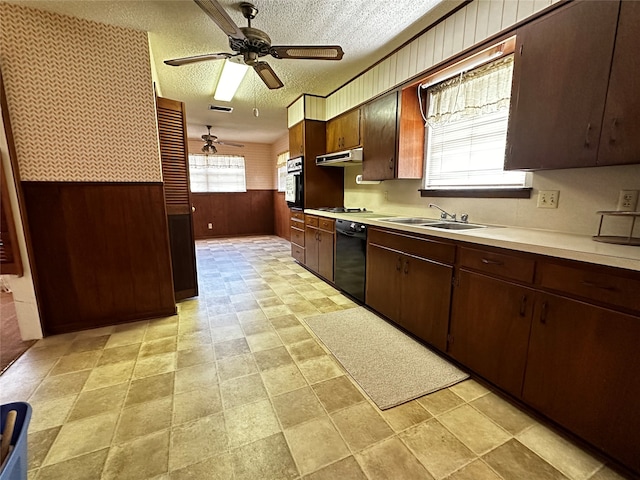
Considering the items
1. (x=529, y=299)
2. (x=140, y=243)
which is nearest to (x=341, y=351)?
(x=529, y=299)

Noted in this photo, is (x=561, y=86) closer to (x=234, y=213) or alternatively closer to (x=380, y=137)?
(x=380, y=137)

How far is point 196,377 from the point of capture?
5.99 feet

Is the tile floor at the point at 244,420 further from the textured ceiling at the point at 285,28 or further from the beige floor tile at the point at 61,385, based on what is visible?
the textured ceiling at the point at 285,28

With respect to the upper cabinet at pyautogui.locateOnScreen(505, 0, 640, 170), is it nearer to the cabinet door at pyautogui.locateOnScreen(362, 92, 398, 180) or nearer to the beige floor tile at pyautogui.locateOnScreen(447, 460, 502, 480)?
the cabinet door at pyautogui.locateOnScreen(362, 92, 398, 180)

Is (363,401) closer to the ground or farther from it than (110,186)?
closer to the ground

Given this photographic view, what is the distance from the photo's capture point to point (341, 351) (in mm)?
2111

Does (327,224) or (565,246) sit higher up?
(565,246)

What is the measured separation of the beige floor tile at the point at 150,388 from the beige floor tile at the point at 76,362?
1.59 ft

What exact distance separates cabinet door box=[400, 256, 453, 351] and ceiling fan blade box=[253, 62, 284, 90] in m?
1.98

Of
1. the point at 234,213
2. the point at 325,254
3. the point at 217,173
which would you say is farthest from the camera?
the point at 234,213

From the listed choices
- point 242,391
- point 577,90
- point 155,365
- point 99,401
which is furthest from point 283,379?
point 577,90

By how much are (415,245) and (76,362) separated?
2609 millimetres

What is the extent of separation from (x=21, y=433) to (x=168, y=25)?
2857 mm

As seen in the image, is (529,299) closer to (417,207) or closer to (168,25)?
(417,207)
